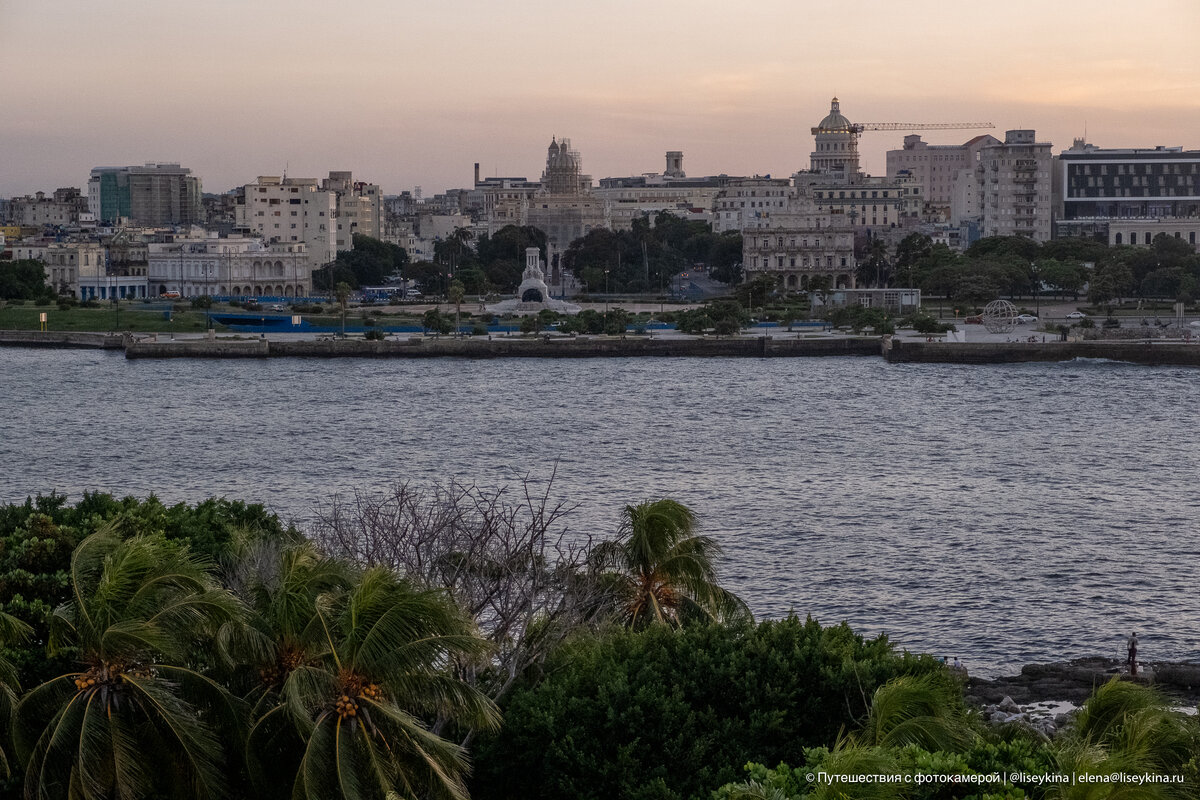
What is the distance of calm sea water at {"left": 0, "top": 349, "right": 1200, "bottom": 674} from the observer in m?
19.4

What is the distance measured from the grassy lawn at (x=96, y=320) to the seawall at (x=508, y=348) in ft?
26.5

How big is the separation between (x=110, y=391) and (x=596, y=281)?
40337 mm

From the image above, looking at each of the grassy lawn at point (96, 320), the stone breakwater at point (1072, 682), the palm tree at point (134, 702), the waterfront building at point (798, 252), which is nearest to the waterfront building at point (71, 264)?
the grassy lawn at point (96, 320)

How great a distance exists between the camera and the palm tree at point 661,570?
40.3 feet

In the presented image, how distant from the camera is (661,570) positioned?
1234cm

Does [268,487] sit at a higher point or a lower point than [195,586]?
lower

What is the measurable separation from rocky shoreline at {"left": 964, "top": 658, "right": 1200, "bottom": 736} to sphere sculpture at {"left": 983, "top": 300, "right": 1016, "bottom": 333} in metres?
42.3

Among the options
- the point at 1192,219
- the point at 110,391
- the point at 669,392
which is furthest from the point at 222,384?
the point at 1192,219

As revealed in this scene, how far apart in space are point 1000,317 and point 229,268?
→ 4176 cm

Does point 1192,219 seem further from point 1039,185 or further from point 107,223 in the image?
point 107,223

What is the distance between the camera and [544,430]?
36.3 metres

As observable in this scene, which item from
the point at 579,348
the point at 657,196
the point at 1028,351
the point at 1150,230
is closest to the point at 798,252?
the point at 1150,230

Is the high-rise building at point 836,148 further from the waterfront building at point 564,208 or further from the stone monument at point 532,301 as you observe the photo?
the stone monument at point 532,301

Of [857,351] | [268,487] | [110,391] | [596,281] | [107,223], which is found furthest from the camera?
[107,223]
